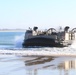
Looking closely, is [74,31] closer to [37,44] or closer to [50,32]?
[50,32]

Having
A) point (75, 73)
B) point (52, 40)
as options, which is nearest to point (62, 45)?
point (52, 40)

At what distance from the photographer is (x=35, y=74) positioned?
1427cm

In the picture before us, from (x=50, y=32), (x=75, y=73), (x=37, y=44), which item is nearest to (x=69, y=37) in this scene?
(x=50, y=32)

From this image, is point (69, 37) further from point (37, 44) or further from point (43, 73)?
point (43, 73)

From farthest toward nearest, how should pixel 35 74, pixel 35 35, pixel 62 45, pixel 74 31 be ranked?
pixel 74 31 → pixel 35 35 → pixel 62 45 → pixel 35 74

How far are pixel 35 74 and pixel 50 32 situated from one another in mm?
34835

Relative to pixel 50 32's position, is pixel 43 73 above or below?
below

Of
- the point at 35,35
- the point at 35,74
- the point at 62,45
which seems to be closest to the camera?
the point at 35,74

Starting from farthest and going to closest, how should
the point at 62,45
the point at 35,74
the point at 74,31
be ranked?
the point at 74,31 → the point at 62,45 → the point at 35,74

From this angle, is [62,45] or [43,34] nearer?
[62,45]

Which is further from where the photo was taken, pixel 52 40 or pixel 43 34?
pixel 43 34

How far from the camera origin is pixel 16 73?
14.7 m

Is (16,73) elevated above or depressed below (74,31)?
below

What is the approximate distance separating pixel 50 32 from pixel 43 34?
1.43 m
